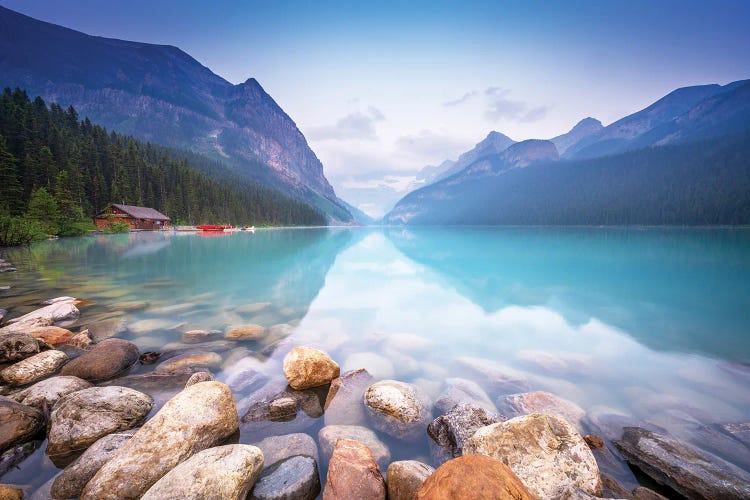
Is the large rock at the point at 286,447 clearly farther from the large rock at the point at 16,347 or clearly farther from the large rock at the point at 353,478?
the large rock at the point at 16,347

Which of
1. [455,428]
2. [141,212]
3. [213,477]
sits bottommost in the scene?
[455,428]

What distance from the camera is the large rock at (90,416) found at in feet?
15.5

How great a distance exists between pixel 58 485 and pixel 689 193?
17729cm

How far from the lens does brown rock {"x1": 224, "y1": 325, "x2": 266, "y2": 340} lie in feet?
33.4

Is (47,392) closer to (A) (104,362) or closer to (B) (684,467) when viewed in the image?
(A) (104,362)

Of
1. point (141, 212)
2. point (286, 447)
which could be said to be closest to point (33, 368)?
point (286, 447)

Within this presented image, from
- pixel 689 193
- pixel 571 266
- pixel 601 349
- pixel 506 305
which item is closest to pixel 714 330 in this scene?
pixel 601 349

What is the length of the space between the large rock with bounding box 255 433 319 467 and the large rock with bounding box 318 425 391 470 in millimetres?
165

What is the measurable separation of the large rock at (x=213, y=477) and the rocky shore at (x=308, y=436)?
0.02 m

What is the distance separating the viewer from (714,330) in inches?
520

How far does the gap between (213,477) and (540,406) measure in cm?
632

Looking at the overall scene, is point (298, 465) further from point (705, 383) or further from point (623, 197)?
point (623, 197)

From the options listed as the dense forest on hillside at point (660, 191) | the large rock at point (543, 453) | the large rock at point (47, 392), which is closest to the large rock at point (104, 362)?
the large rock at point (47, 392)

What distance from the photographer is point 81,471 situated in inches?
157
